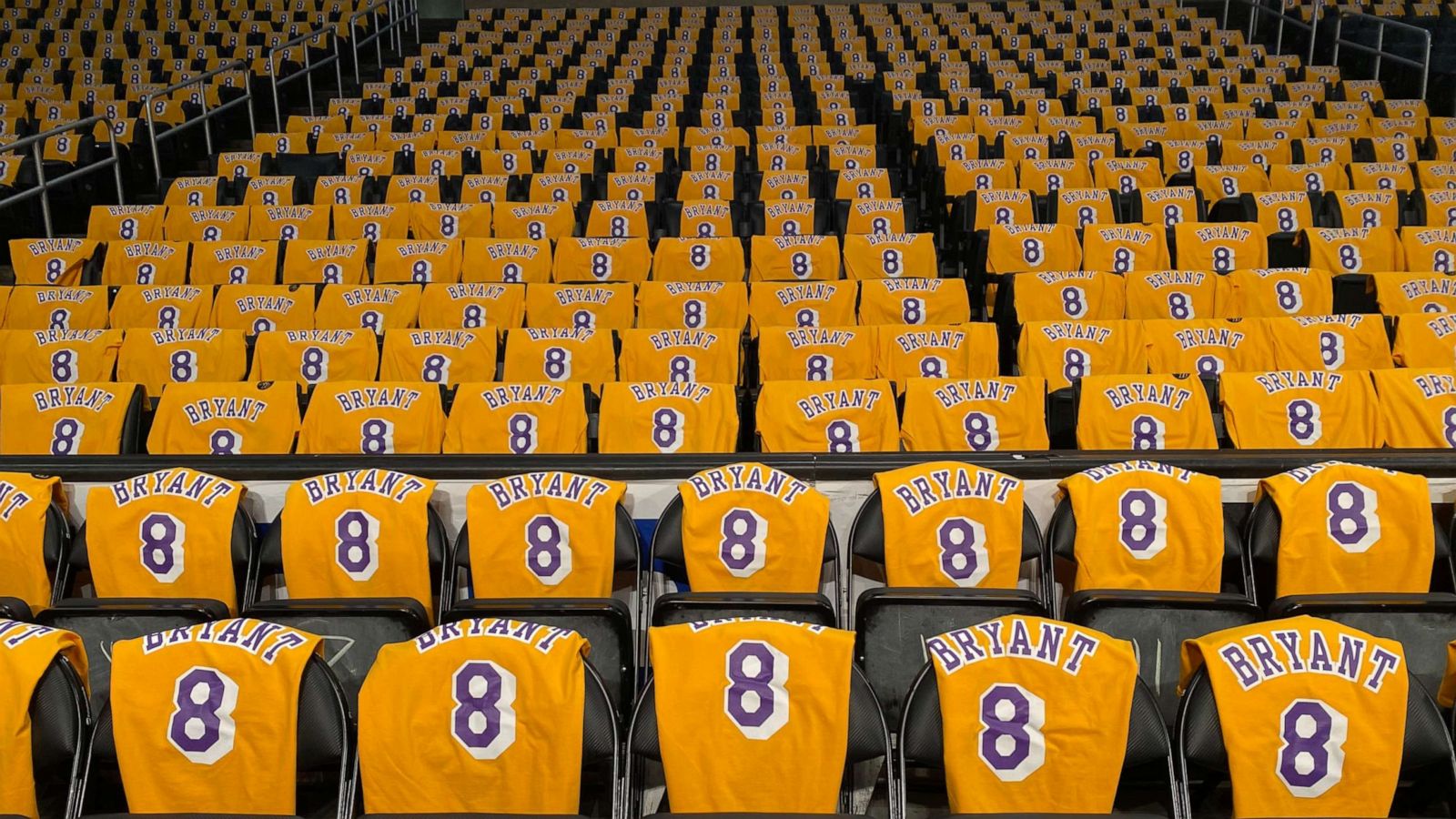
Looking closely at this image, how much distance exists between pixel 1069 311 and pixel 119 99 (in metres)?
8.96

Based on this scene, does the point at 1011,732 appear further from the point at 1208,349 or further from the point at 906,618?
the point at 1208,349

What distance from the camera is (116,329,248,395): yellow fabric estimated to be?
14.9 feet

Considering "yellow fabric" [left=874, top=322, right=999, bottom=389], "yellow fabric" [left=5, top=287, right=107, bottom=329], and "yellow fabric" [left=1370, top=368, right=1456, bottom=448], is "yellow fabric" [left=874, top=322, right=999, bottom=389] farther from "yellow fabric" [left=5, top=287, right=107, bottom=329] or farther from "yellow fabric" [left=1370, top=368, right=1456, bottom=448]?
"yellow fabric" [left=5, top=287, right=107, bottom=329]

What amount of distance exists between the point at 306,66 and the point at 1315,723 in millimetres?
10858

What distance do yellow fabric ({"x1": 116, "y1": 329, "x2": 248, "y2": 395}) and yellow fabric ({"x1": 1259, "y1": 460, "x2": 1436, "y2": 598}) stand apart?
3.79 metres

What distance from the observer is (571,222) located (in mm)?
6355

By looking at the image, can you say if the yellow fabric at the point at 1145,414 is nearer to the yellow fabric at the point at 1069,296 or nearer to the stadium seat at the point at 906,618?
the yellow fabric at the point at 1069,296

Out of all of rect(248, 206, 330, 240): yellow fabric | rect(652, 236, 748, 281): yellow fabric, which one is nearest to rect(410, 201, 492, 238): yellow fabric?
rect(248, 206, 330, 240): yellow fabric

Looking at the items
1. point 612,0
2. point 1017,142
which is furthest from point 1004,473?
point 612,0

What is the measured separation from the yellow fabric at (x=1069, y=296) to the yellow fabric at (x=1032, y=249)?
20.0 inches

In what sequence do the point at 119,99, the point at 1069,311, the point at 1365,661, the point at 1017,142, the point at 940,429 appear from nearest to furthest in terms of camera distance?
the point at 1365,661 < the point at 940,429 < the point at 1069,311 < the point at 1017,142 < the point at 119,99

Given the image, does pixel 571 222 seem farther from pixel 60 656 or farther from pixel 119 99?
pixel 119 99

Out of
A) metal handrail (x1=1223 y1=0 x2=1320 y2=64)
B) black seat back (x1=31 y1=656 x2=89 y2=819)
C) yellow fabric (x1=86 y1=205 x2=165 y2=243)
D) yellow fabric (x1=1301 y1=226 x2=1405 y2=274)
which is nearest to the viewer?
black seat back (x1=31 y1=656 x2=89 y2=819)

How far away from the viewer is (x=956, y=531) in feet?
9.62
